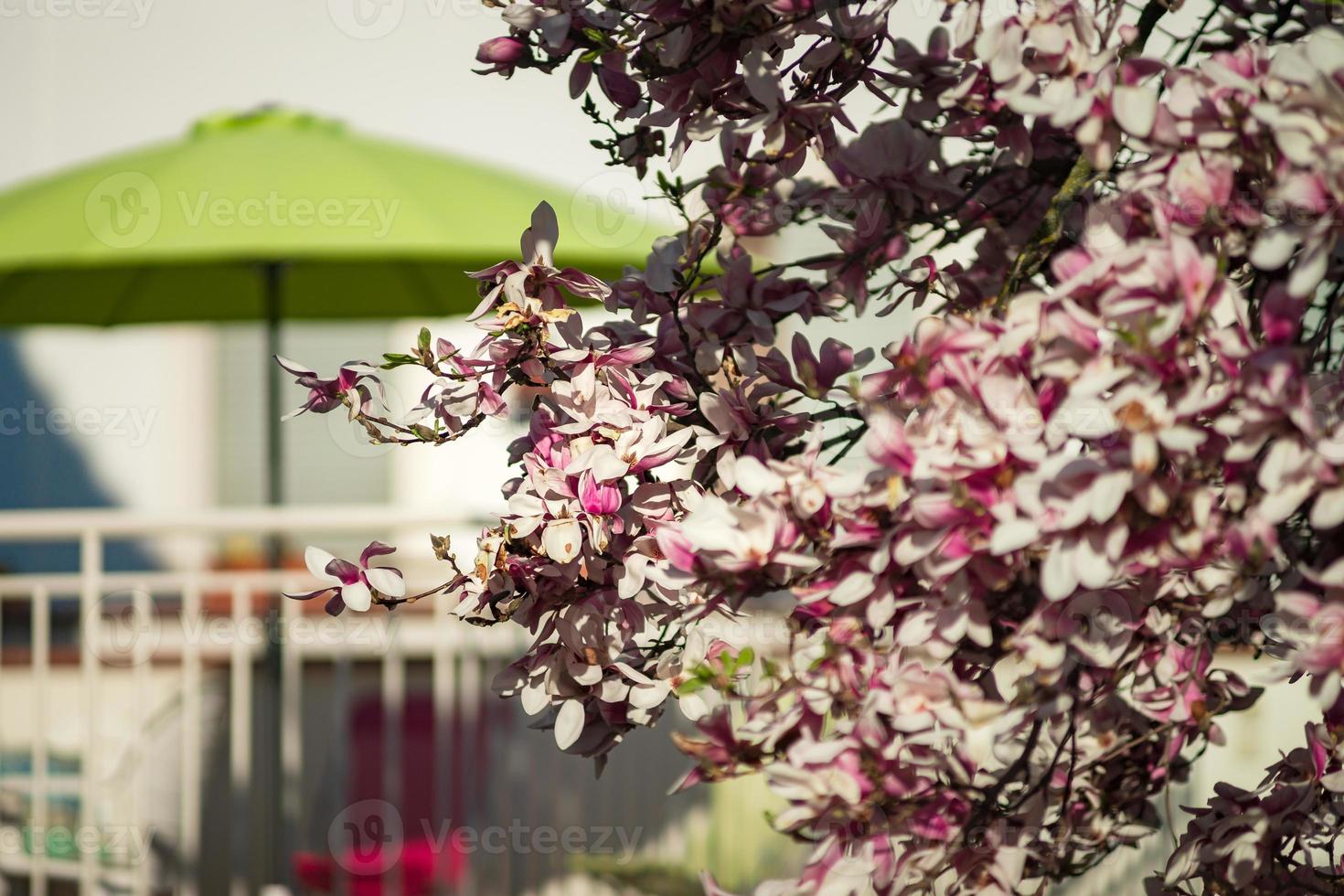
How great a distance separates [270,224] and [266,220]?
0.03m

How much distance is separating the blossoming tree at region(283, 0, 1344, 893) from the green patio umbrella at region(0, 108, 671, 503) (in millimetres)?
1688

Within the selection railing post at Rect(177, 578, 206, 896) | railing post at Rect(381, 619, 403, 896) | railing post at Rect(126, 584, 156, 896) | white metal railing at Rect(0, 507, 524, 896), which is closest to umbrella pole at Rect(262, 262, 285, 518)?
white metal railing at Rect(0, 507, 524, 896)

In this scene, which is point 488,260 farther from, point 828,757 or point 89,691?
point 828,757

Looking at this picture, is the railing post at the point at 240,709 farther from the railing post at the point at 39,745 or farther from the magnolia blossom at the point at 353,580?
the magnolia blossom at the point at 353,580

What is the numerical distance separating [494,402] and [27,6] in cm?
827

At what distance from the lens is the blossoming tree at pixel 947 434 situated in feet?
2.72

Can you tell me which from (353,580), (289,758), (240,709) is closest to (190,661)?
(240,709)

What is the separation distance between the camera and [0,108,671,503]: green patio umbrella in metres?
3.31

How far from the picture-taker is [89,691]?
10.5 feet

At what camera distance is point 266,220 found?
3.33 meters

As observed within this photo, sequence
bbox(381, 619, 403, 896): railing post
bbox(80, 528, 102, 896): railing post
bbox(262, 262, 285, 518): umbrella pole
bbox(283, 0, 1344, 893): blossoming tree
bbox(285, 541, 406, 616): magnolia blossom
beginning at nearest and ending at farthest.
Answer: bbox(283, 0, 1344, 893): blossoming tree → bbox(285, 541, 406, 616): magnolia blossom → bbox(80, 528, 102, 896): railing post → bbox(381, 619, 403, 896): railing post → bbox(262, 262, 285, 518): umbrella pole

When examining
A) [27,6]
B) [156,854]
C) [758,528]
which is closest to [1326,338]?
[758,528]

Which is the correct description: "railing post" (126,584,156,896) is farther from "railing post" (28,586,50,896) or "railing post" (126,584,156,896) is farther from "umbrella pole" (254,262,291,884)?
"umbrella pole" (254,262,291,884)

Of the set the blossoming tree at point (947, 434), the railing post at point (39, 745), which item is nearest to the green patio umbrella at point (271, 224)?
the railing post at point (39, 745)
